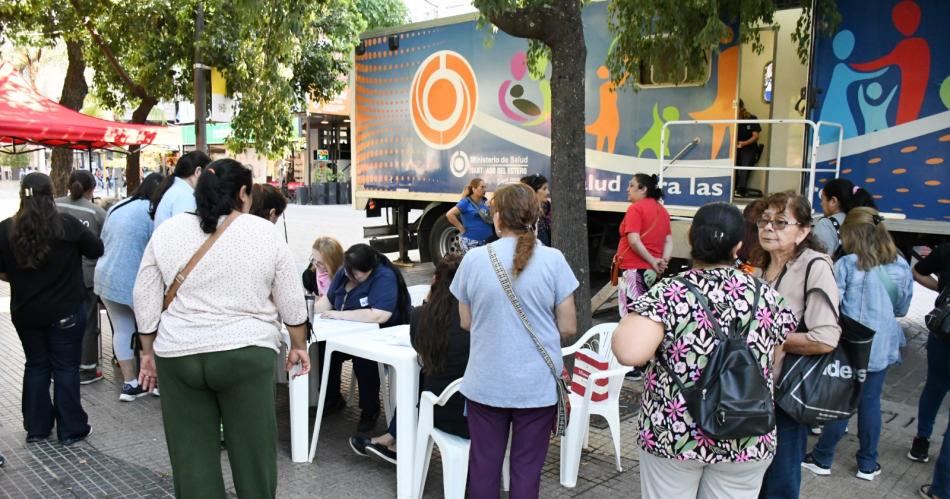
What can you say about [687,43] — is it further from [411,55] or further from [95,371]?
[95,371]

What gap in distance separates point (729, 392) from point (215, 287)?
6.07ft

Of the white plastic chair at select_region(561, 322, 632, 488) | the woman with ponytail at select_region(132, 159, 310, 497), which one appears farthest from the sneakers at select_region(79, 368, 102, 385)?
the white plastic chair at select_region(561, 322, 632, 488)

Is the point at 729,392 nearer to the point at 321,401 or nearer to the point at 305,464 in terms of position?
the point at 321,401

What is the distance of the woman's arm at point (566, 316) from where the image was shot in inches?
114

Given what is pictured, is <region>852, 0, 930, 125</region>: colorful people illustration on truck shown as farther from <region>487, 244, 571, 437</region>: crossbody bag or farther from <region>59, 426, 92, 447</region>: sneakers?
<region>59, 426, 92, 447</region>: sneakers

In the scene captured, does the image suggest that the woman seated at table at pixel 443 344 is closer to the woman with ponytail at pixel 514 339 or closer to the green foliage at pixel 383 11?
the woman with ponytail at pixel 514 339

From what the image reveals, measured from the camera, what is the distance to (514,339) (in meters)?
2.85

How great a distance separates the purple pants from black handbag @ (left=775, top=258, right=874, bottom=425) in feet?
2.98

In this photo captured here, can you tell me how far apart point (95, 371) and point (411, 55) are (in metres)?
5.81

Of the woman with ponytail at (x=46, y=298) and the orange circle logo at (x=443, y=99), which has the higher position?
the orange circle logo at (x=443, y=99)

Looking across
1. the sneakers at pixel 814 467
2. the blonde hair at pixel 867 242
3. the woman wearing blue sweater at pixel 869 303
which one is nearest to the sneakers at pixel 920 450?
the woman wearing blue sweater at pixel 869 303

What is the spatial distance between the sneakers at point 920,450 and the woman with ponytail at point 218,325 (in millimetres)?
3548

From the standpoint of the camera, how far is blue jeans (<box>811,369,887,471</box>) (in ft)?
12.8

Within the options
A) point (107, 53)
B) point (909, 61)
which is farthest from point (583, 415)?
point (107, 53)
